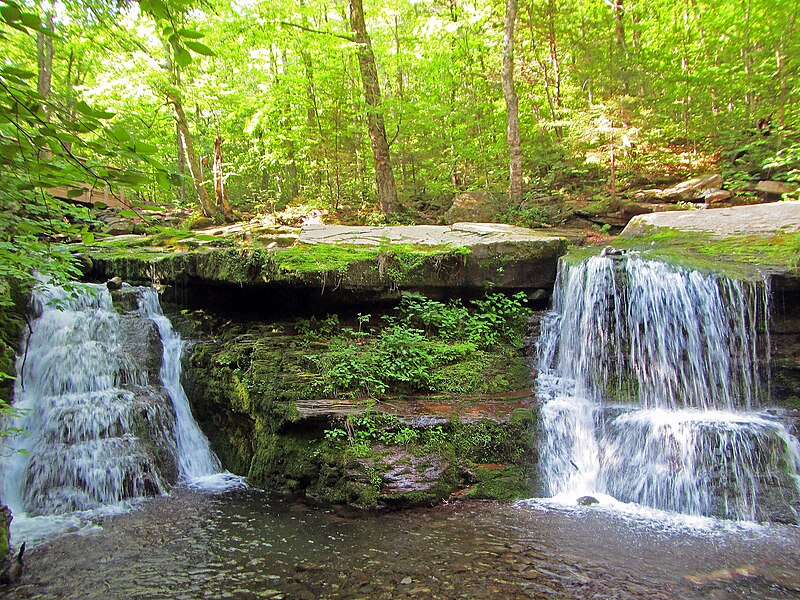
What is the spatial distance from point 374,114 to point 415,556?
34.6 feet

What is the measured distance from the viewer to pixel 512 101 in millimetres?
11945

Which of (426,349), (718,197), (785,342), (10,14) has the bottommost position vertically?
(785,342)

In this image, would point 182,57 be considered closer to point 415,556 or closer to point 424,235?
point 415,556

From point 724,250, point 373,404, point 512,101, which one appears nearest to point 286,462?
point 373,404

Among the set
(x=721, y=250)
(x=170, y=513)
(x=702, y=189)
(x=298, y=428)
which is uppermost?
(x=702, y=189)

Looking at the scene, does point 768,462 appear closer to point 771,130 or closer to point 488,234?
point 488,234

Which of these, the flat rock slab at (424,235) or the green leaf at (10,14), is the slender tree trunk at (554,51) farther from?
the green leaf at (10,14)

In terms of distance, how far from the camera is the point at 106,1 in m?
2.12

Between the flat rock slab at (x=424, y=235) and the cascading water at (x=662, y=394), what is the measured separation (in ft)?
4.30

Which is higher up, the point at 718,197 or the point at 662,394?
the point at 718,197

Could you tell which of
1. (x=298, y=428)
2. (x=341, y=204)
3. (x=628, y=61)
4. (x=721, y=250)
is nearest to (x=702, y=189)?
(x=628, y=61)

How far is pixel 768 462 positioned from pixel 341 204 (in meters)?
12.1

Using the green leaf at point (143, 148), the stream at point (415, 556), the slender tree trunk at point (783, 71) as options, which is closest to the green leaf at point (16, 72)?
the green leaf at point (143, 148)

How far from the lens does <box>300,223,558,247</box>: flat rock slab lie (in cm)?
888
